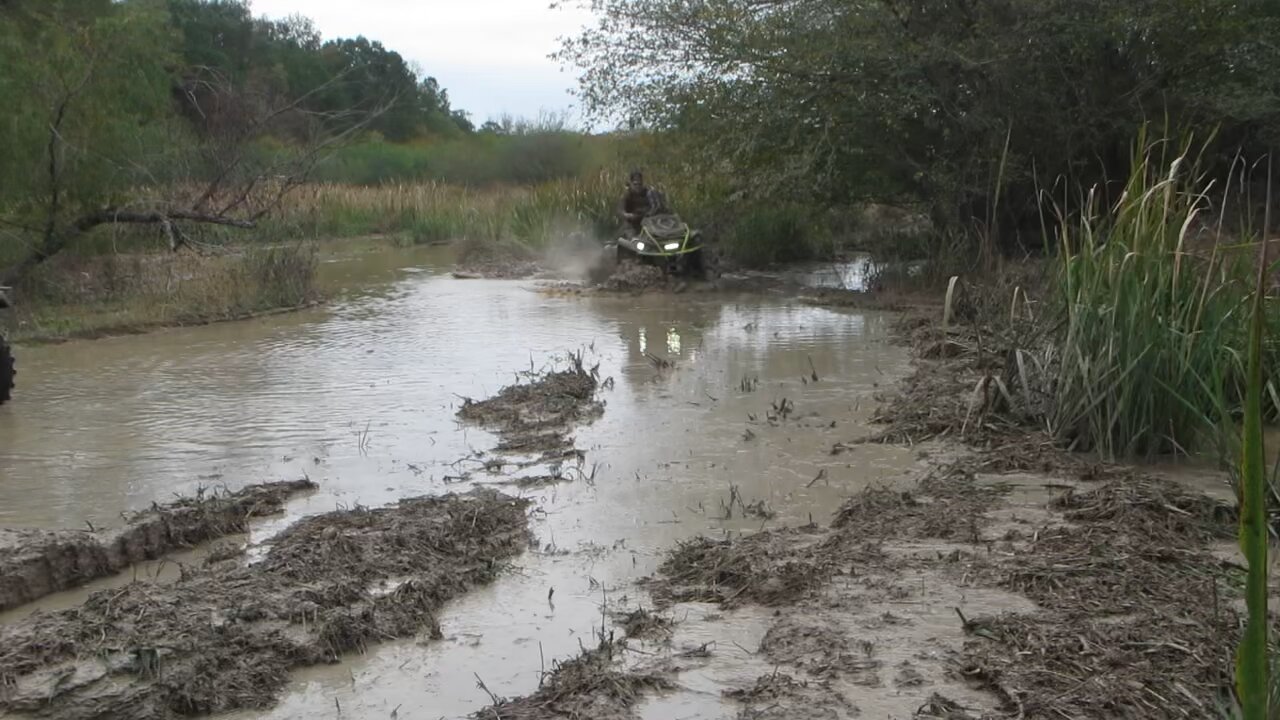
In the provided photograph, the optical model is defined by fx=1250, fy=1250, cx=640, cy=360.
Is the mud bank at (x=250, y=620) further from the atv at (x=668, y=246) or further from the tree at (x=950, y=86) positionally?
the atv at (x=668, y=246)

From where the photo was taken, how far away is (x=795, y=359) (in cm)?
1113

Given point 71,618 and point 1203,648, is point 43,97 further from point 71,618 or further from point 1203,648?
point 1203,648

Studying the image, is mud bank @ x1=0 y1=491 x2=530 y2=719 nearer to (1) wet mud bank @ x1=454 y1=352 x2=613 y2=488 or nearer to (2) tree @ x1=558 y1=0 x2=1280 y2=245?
(1) wet mud bank @ x1=454 y1=352 x2=613 y2=488

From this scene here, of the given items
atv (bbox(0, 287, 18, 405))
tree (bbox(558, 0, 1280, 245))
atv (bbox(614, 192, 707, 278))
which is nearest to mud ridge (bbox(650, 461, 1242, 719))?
atv (bbox(0, 287, 18, 405))

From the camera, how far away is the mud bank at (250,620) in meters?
4.09

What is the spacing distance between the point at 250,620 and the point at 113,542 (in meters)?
1.27

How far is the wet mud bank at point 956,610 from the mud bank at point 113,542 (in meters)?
2.22

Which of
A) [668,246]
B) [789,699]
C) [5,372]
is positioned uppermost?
[668,246]

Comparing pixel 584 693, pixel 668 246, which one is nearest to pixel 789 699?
pixel 584 693

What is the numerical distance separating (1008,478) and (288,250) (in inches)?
466

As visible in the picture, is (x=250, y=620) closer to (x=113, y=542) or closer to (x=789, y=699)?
(x=113, y=542)

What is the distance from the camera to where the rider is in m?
17.3

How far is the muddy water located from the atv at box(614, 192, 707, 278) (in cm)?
238

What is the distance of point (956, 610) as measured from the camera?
14.7 ft
